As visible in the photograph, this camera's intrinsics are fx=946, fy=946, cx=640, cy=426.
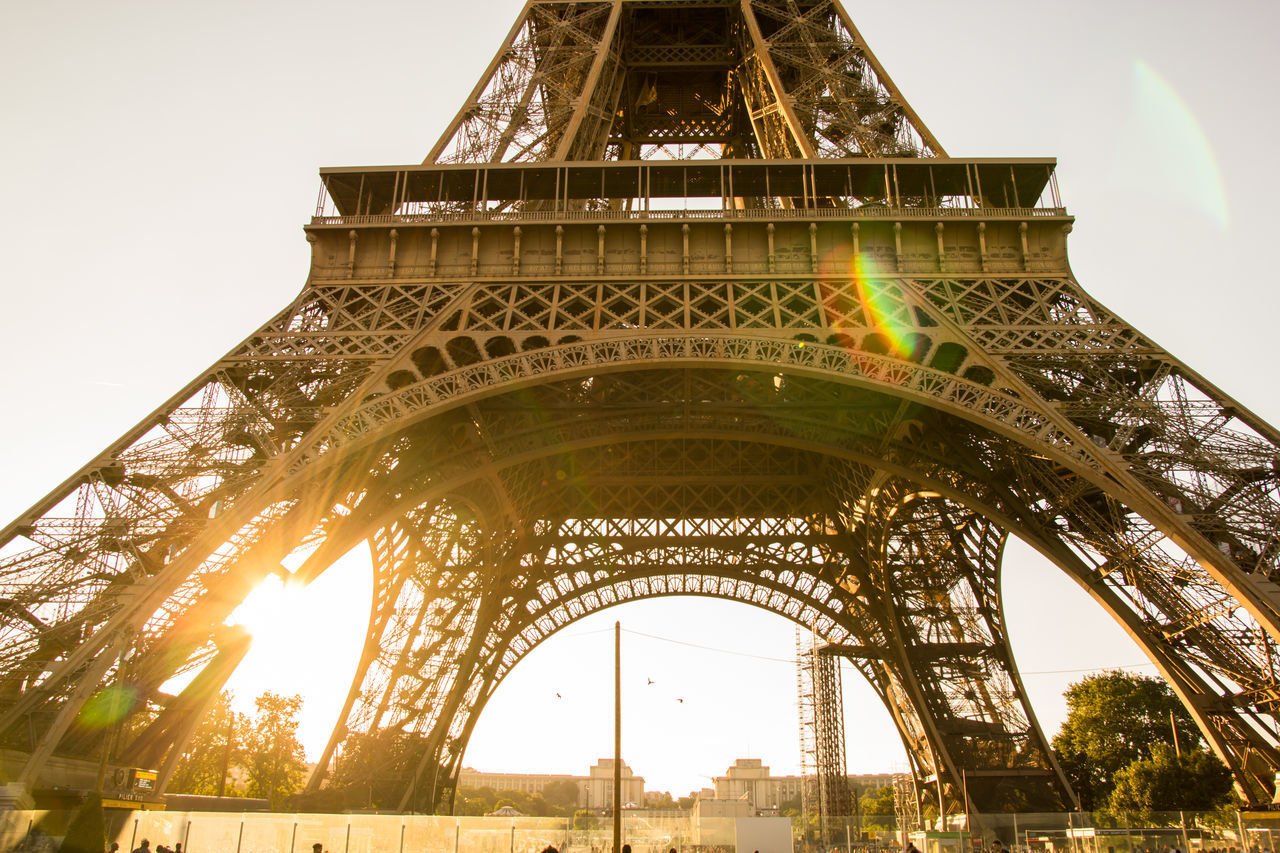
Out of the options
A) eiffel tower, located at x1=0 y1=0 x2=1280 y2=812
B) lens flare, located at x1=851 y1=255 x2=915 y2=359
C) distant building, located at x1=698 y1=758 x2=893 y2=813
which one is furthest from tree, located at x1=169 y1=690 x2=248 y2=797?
distant building, located at x1=698 y1=758 x2=893 y2=813

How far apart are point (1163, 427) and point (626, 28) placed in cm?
2173

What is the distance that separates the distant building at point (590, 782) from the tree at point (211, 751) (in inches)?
2698

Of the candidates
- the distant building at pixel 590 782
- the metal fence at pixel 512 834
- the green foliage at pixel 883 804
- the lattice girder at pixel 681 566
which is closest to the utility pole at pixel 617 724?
the metal fence at pixel 512 834

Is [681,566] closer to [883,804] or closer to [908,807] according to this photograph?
[908,807]

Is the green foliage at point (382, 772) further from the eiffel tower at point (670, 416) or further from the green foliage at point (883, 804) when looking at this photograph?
the green foliage at point (883, 804)

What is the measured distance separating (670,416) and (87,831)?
14921 millimetres

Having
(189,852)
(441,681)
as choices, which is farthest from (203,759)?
(189,852)

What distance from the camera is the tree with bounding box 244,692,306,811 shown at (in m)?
46.4

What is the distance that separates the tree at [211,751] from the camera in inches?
1715

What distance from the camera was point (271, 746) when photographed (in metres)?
48.8

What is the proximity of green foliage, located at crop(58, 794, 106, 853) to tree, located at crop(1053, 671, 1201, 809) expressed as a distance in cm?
4228

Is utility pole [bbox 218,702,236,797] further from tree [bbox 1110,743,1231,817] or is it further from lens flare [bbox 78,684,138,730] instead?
tree [bbox 1110,743,1231,817]

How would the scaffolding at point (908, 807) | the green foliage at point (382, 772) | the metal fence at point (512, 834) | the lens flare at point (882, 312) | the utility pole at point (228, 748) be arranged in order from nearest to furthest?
the metal fence at point (512, 834)
the lens flare at point (882, 312)
the green foliage at point (382, 772)
the scaffolding at point (908, 807)
the utility pole at point (228, 748)

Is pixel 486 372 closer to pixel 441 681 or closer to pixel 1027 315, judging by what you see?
pixel 1027 315
